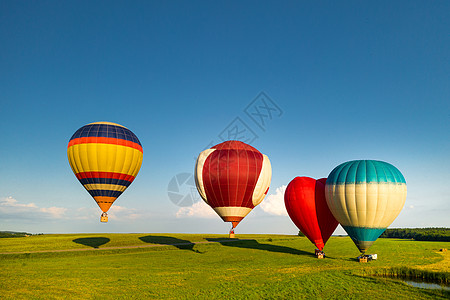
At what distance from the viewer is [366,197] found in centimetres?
2917

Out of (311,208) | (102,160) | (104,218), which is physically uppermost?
(102,160)

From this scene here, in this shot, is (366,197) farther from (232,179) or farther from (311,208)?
(232,179)

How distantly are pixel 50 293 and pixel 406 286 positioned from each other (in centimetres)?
2309

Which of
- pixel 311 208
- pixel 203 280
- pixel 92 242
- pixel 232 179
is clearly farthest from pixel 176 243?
pixel 203 280

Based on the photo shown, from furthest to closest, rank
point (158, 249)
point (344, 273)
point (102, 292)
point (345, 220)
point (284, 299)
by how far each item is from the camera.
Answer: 1. point (158, 249)
2. point (345, 220)
3. point (344, 273)
4. point (102, 292)
5. point (284, 299)

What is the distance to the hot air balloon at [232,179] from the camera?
1291 inches

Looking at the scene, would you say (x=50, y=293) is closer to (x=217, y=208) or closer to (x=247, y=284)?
(x=247, y=284)

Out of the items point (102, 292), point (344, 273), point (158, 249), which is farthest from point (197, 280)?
point (158, 249)

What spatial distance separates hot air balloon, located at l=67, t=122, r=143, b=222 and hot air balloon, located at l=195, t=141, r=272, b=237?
814 centimetres

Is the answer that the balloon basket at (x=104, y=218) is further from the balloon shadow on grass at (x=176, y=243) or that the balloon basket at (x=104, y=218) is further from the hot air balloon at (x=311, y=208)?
the hot air balloon at (x=311, y=208)

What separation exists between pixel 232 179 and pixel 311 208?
8.64 meters

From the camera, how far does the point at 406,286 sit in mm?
22531

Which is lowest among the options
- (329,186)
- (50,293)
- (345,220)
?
(50,293)

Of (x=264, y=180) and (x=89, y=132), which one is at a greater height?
(x=89, y=132)
